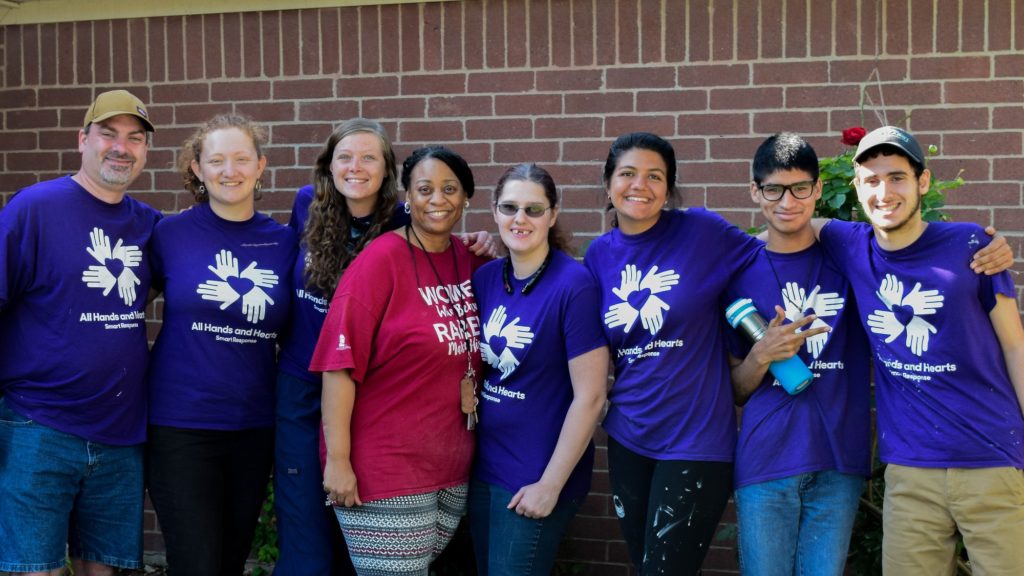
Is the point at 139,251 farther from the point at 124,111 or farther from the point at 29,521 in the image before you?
the point at 29,521

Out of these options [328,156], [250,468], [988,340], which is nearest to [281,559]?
[250,468]

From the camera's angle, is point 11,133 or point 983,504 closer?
point 983,504

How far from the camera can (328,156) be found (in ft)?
12.5

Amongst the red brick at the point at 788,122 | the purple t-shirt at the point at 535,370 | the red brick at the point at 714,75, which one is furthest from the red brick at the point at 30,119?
the red brick at the point at 788,122

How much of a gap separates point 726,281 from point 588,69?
1.84 meters

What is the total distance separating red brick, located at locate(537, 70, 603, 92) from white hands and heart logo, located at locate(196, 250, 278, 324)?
1871 mm

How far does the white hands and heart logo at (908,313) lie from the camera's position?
3102mm

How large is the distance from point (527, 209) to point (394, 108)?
6.11ft

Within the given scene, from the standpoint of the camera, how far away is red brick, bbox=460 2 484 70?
16.2 feet

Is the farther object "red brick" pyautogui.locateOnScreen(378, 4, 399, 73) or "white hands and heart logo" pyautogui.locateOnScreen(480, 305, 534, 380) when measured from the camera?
"red brick" pyautogui.locateOnScreen(378, 4, 399, 73)

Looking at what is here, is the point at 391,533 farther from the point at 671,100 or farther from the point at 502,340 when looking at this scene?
the point at 671,100

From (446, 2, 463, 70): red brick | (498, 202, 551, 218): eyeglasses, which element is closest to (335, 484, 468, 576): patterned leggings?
(498, 202, 551, 218): eyeglasses

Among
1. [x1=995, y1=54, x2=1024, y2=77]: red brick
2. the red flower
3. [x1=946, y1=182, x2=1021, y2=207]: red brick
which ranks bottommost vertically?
[x1=946, y1=182, x2=1021, y2=207]: red brick

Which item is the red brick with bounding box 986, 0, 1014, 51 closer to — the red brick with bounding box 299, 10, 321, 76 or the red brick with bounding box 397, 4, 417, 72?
the red brick with bounding box 397, 4, 417, 72
